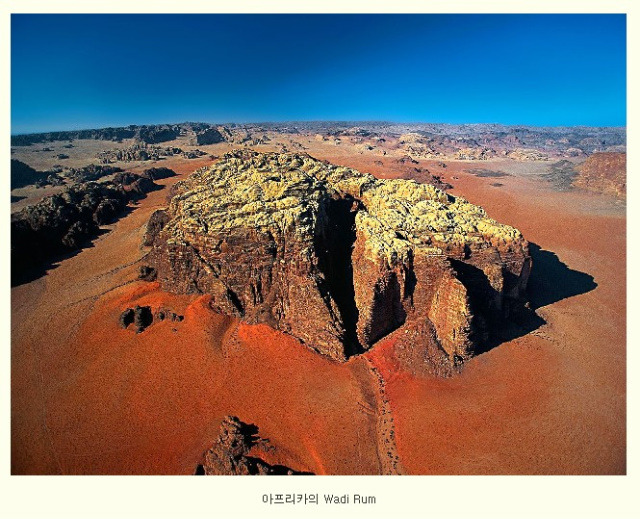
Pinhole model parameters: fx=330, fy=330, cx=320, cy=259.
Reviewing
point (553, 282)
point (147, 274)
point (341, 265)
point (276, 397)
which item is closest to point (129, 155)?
point (147, 274)

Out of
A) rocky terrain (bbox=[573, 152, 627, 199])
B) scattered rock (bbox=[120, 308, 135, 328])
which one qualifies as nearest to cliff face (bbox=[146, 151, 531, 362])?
scattered rock (bbox=[120, 308, 135, 328])

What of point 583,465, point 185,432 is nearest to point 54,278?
point 185,432

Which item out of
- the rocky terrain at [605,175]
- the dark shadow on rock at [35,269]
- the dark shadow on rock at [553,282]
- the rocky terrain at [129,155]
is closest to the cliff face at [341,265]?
the dark shadow on rock at [553,282]

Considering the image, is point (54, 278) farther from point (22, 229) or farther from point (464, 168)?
point (464, 168)

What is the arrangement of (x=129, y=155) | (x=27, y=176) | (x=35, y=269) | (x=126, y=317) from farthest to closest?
(x=129, y=155) → (x=27, y=176) → (x=35, y=269) → (x=126, y=317)

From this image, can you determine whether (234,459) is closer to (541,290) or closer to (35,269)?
(35,269)

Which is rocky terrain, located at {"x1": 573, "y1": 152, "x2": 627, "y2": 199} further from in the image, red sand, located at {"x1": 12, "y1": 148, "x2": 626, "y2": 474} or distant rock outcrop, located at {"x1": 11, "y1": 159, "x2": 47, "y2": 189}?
distant rock outcrop, located at {"x1": 11, "y1": 159, "x2": 47, "y2": 189}
